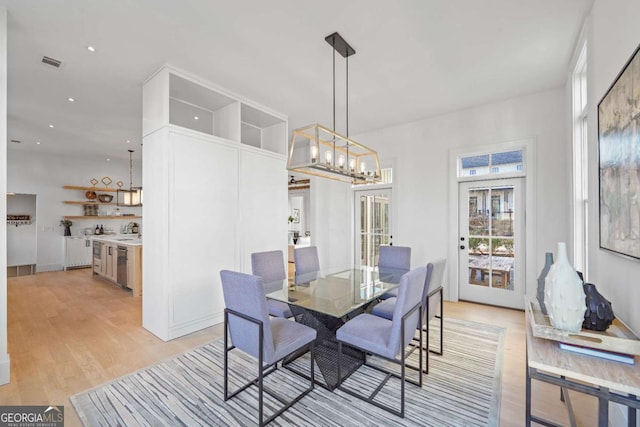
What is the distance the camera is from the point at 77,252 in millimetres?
7273

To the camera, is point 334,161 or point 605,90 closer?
point 605,90

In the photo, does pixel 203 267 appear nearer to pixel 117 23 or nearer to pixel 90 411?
pixel 90 411

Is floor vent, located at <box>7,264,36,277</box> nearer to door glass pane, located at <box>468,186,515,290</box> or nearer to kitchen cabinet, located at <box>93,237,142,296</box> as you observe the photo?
kitchen cabinet, located at <box>93,237,142,296</box>

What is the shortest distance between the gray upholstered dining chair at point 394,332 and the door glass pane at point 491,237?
8.58 ft

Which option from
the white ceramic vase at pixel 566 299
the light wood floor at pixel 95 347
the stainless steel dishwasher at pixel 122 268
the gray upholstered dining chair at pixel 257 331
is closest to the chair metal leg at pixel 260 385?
the gray upholstered dining chair at pixel 257 331

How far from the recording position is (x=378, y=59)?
9.86 feet

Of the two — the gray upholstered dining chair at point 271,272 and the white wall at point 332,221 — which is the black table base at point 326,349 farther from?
the white wall at point 332,221

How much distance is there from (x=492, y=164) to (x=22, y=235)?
33.7 ft

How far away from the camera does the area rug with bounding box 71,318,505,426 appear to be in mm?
1887

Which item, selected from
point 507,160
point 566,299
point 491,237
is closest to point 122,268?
point 566,299

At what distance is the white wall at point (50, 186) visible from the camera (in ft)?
21.9

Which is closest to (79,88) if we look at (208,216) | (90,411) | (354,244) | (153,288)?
(208,216)

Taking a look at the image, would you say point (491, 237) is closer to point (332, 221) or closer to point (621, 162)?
point (332, 221)

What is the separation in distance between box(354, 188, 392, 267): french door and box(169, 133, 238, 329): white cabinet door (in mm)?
2572
